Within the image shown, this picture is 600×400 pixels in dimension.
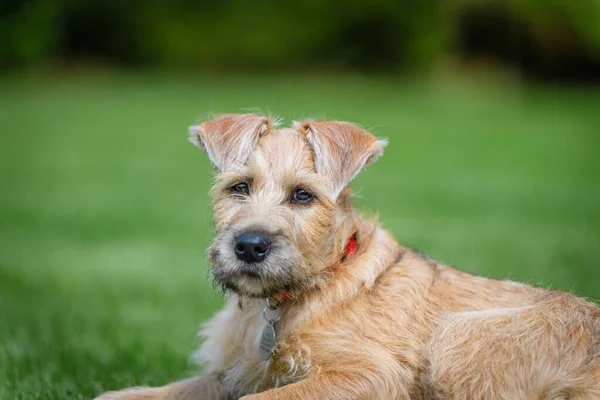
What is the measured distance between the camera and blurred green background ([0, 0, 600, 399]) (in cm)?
995

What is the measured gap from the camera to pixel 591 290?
9828mm

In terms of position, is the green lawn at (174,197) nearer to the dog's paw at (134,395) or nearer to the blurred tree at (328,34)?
the dog's paw at (134,395)

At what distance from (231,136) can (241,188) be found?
0.36 meters

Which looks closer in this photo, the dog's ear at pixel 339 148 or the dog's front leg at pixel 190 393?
the dog's ear at pixel 339 148

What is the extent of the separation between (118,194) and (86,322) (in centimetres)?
1050

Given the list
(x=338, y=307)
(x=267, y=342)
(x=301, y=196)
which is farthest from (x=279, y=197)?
(x=267, y=342)

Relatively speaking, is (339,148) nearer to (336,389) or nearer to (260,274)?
(260,274)

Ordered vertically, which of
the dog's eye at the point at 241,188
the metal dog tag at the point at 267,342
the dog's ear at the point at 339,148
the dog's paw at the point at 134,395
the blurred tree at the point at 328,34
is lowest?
the blurred tree at the point at 328,34

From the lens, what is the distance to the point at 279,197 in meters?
5.86

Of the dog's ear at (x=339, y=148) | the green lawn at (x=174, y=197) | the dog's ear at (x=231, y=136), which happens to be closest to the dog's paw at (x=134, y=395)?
the green lawn at (x=174, y=197)

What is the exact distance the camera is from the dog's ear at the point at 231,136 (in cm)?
604

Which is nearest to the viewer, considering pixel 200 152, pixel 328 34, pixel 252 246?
pixel 252 246

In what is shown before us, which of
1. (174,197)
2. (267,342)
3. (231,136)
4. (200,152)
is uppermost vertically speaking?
(231,136)

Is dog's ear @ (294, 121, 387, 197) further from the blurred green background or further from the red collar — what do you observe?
the blurred green background
